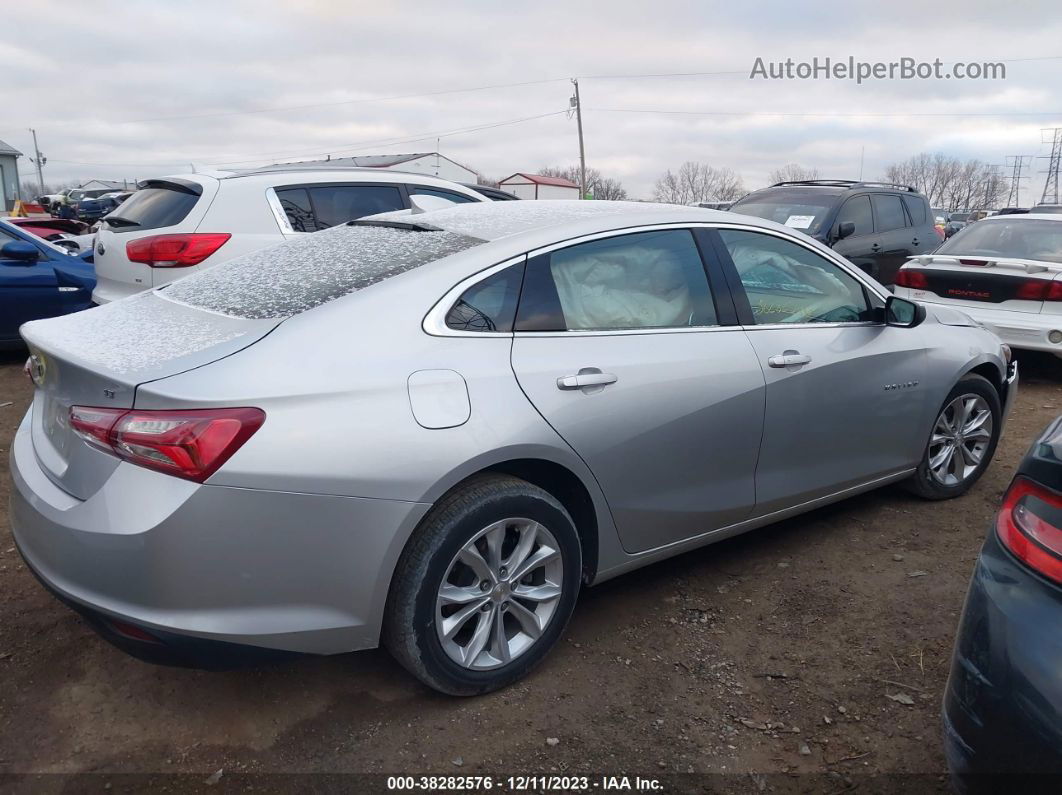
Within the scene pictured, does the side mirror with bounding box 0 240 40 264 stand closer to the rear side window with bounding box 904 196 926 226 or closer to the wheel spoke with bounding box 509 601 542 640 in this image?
the wheel spoke with bounding box 509 601 542 640

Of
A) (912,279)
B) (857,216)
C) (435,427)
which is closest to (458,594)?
(435,427)

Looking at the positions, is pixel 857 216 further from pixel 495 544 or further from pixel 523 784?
pixel 523 784

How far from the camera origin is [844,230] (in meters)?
8.88

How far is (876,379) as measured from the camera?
383cm

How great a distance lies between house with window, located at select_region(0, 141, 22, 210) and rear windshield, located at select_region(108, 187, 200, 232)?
4065 cm

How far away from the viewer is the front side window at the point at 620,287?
294 cm

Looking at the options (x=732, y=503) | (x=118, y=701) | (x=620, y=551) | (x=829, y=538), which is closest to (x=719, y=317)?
(x=732, y=503)

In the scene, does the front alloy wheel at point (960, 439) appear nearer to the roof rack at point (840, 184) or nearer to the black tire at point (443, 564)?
the black tire at point (443, 564)

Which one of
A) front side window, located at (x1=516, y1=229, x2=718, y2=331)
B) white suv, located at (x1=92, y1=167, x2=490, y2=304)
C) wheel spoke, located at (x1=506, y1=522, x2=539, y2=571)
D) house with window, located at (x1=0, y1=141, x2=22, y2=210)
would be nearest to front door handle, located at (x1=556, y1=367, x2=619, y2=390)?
front side window, located at (x1=516, y1=229, x2=718, y2=331)

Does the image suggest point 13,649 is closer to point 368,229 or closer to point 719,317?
point 368,229

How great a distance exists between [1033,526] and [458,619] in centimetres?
158

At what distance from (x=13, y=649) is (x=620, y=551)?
218 cm

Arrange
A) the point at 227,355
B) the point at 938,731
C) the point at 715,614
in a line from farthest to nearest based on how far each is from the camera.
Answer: the point at 715,614 → the point at 938,731 → the point at 227,355

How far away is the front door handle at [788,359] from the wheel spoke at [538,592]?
128 centimetres
